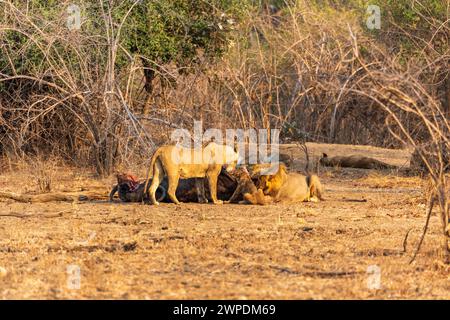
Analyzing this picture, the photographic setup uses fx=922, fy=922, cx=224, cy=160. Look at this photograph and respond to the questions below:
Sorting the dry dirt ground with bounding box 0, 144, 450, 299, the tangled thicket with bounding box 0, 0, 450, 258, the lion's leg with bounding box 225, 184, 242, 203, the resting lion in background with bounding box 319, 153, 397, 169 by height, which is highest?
the tangled thicket with bounding box 0, 0, 450, 258

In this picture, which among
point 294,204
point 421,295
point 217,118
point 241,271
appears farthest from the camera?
point 217,118

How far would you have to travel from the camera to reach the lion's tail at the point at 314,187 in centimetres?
1168

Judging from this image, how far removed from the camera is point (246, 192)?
11289 mm

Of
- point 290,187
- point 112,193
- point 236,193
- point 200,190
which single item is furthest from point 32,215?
point 290,187

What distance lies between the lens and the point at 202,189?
11.5 metres

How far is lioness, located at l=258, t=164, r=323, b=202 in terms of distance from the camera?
11.4 metres

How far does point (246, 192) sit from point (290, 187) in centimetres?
59

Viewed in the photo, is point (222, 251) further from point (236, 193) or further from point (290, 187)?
point (290, 187)

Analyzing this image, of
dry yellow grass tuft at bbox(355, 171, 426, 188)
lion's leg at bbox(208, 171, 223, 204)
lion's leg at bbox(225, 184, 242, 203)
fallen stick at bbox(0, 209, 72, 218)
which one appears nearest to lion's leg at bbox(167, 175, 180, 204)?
lion's leg at bbox(208, 171, 223, 204)

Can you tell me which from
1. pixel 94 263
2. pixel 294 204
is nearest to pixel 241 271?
pixel 94 263

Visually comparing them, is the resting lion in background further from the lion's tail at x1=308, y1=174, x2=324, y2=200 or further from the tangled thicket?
the lion's tail at x1=308, y1=174, x2=324, y2=200
